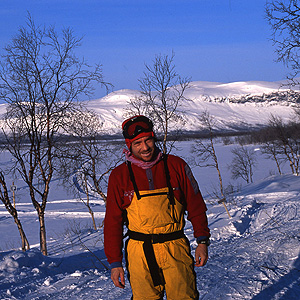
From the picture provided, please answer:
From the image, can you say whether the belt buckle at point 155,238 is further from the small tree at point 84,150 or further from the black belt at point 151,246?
the small tree at point 84,150

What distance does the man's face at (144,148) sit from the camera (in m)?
2.80

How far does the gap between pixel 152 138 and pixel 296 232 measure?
18.2 feet

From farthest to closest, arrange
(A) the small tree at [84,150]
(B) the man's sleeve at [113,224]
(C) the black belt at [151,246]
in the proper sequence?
1. (A) the small tree at [84,150]
2. (B) the man's sleeve at [113,224]
3. (C) the black belt at [151,246]

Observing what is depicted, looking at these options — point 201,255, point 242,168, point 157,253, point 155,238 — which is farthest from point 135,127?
point 242,168

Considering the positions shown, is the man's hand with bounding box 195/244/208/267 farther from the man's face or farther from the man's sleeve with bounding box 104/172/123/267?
the man's face

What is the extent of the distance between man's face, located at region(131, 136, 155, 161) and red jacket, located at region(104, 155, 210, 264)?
87 millimetres

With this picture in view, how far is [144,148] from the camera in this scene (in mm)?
2797

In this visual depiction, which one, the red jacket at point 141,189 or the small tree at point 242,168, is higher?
the red jacket at point 141,189

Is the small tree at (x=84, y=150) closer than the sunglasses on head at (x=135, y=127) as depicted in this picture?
No

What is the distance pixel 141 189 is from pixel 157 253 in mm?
477

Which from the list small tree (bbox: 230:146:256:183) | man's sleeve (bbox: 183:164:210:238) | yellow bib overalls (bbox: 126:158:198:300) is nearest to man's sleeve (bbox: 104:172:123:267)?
yellow bib overalls (bbox: 126:158:198:300)

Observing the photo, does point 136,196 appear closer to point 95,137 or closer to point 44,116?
point 44,116

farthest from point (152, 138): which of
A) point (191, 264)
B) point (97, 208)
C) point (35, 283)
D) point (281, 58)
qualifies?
point (97, 208)

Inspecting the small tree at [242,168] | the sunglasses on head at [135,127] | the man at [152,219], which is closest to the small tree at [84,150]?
the sunglasses on head at [135,127]
